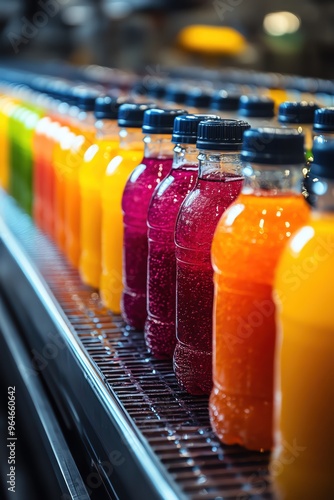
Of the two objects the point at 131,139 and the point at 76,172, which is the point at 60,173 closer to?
the point at 76,172

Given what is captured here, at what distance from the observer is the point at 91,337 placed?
5.26 feet

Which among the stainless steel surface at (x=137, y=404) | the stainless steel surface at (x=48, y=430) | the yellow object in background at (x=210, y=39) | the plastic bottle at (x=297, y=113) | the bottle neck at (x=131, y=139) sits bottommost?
the stainless steel surface at (x=48, y=430)

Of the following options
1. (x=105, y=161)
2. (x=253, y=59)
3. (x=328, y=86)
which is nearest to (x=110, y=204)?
(x=105, y=161)

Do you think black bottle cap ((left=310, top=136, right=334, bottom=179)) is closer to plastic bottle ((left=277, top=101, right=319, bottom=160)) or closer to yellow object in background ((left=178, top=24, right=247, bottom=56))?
plastic bottle ((left=277, top=101, right=319, bottom=160))

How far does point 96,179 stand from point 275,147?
0.95 m

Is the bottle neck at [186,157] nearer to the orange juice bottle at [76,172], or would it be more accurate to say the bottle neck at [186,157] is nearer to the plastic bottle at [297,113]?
the plastic bottle at [297,113]

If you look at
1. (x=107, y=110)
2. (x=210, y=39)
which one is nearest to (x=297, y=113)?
(x=107, y=110)

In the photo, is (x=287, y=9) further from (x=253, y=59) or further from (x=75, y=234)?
(x=75, y=234)

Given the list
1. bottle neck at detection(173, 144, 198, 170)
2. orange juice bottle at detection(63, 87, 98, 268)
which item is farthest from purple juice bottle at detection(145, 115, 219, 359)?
orange juice bottle at detection(63, 87, 98, 268)

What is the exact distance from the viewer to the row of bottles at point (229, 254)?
95cm

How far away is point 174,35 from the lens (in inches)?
315

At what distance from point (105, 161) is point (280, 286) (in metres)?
0.98

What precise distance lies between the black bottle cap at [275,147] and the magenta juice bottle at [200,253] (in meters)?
0.19

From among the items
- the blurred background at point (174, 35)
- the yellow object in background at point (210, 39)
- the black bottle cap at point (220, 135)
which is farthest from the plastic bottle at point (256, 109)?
the yellow object in background at point (210, 39)
